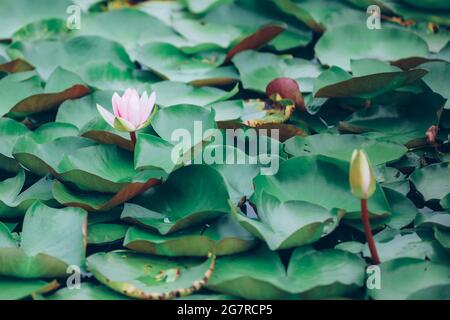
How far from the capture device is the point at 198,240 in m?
1.56

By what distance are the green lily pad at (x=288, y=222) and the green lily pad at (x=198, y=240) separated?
44 millimetres

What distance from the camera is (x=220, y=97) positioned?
7.39ft

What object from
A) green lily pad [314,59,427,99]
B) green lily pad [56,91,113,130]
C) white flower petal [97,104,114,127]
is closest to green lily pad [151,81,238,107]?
green lily pad [56,91,113,130]

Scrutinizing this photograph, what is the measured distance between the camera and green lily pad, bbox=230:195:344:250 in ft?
5.08

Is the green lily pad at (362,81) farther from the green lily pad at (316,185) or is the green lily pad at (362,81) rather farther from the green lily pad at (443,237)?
the green lily pad at (443,237)

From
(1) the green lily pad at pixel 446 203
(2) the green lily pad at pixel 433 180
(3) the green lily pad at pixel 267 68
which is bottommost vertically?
(1) the green lily pad at pixel 446 203

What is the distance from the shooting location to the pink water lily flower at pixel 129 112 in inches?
69.9

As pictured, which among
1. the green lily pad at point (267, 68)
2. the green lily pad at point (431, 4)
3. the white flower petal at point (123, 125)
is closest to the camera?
the white flower petal at point (123, 125)

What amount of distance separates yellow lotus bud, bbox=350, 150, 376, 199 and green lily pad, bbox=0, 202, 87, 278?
0.65 m

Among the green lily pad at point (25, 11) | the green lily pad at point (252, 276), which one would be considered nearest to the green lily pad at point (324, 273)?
the green lily pad at point (252, 276)

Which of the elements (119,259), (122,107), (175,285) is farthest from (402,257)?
(122,107)

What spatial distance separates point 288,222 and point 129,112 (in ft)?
1.71

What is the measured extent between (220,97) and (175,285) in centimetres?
90
